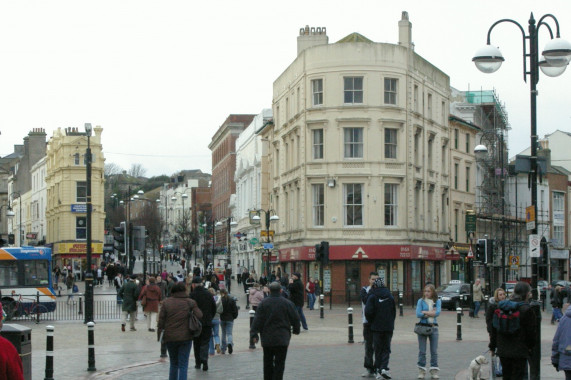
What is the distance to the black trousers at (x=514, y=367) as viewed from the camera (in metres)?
12.3

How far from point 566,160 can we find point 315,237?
49250 millimetres

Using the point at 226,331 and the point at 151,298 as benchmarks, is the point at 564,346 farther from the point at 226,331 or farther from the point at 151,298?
the point at 151,298

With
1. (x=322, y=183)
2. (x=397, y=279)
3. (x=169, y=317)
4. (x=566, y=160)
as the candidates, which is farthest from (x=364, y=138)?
(x=566, y=160)

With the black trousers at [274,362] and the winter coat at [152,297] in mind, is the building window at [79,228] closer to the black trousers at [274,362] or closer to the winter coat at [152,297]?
the winter coat at [152,297]

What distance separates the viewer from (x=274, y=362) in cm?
1399

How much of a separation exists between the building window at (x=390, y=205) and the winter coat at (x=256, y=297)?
26401mm

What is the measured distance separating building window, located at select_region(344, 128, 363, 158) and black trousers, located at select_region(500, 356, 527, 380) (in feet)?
128

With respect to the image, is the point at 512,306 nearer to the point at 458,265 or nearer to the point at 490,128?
the point at 458,265

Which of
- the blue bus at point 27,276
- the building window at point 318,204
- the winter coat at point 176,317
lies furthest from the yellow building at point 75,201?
the winter coat at point 176,317

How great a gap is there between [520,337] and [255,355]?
1007 cm

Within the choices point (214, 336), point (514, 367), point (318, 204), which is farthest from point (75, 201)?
point (514, 367)

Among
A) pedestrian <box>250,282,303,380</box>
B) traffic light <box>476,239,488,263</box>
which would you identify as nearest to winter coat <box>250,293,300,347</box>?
pedestrian <box>250,282,303,380</box>

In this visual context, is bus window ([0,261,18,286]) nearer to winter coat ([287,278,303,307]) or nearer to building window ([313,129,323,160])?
winter coat ([287,278,303,307])

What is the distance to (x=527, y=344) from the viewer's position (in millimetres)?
12195
